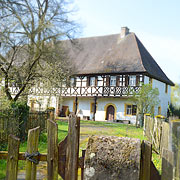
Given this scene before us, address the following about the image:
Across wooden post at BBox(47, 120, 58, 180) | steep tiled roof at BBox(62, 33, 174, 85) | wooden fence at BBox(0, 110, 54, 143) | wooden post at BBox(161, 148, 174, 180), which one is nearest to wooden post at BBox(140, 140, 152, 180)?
wooden post at BBox(161, 148, 174, 180)

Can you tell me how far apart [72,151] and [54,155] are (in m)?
0.18

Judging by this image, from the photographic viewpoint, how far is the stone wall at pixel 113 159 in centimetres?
171

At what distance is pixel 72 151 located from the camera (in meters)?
2.20

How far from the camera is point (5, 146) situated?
7.65 m

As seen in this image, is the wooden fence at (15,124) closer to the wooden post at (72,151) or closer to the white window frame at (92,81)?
the wooden post at (72,151)

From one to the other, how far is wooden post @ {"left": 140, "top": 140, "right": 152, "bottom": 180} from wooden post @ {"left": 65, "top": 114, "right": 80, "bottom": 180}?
605mm

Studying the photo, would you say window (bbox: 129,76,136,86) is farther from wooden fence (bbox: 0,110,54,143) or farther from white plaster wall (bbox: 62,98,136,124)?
wooden fence (bbox: 0,110,54,143)

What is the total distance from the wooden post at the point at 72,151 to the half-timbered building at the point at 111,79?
21.0 m

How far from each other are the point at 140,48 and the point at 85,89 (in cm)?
788

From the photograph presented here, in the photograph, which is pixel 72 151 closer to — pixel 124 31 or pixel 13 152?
pixel 13 152

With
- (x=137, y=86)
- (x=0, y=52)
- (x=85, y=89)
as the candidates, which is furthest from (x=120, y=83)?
(x=0, y=52)

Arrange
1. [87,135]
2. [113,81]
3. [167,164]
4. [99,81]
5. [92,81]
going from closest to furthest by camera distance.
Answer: [167,164], [87,135], [113,81], [99,81], [92,81]

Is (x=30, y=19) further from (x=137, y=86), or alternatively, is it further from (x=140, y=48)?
(x=140, y=48)

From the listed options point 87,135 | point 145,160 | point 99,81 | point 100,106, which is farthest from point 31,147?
point 100,106
